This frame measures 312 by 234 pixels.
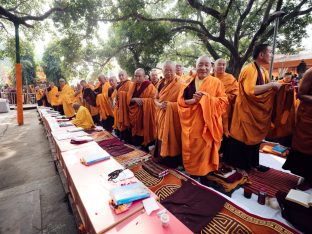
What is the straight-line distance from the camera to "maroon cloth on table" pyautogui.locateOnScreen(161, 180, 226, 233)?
2.08m

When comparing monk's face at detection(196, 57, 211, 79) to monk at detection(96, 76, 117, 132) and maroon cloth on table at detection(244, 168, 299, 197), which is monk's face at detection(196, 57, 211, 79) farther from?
monk at detection(96, 76, 117, 132)

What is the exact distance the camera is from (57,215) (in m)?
2.41

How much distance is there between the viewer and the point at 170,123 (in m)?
3.22

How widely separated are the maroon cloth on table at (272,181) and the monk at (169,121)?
4.00 ft

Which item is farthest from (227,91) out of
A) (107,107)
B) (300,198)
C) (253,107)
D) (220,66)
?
(107,107)

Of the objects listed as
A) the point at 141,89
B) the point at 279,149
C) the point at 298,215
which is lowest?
the point at 298,215

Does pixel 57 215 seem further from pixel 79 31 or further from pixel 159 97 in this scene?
pixel 79 31

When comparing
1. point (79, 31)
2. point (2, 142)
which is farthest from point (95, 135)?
point (79, 31)

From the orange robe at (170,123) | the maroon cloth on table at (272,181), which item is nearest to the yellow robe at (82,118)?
the orange robe at (170,123)

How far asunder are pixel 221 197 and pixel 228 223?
403 millimetres

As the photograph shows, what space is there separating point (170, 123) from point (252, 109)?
1300mm

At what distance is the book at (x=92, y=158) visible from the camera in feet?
6.96

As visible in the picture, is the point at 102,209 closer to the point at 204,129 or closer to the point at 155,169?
the point at 204,129

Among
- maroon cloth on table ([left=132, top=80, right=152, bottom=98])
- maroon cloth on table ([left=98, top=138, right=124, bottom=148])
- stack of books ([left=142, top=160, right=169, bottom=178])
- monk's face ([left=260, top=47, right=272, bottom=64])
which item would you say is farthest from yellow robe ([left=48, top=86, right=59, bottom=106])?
monk's face ([left=260, top=47, right=272, bottom=64])
